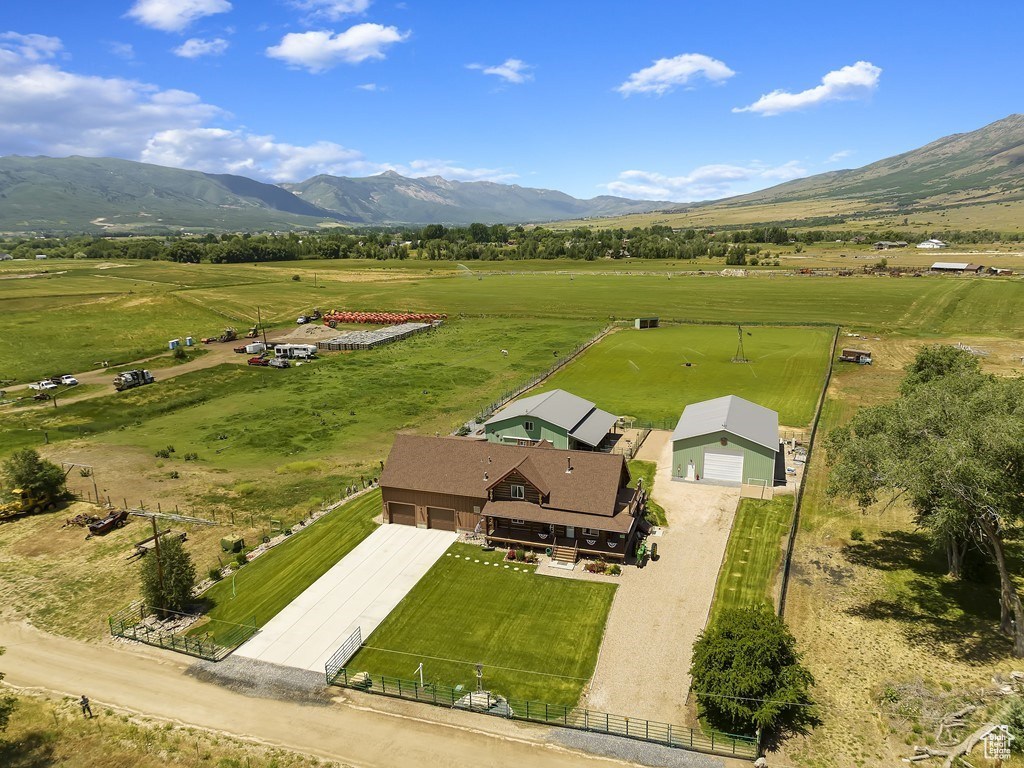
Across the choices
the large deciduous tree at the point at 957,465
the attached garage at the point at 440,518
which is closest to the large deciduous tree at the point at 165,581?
the attached garage at the point at 440,518

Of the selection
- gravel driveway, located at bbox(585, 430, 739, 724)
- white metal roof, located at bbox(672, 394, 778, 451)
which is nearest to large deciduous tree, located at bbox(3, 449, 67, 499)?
gravel driveway, located at bbox(585, 430, 739, 724)

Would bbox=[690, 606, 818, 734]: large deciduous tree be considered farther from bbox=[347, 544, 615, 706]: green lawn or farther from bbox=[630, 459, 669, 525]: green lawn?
bbox=[630, 459, 669, 525]: green lawn

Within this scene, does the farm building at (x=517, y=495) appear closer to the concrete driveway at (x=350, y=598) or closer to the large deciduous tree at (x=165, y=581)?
the concrete driveway at (x=350, y=598)

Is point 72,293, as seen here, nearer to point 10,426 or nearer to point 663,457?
point 10,426

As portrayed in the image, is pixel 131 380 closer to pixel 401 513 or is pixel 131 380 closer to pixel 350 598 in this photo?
pixel 401 513

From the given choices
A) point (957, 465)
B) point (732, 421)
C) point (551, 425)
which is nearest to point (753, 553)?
point (732, 421)

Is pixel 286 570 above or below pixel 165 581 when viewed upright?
below
